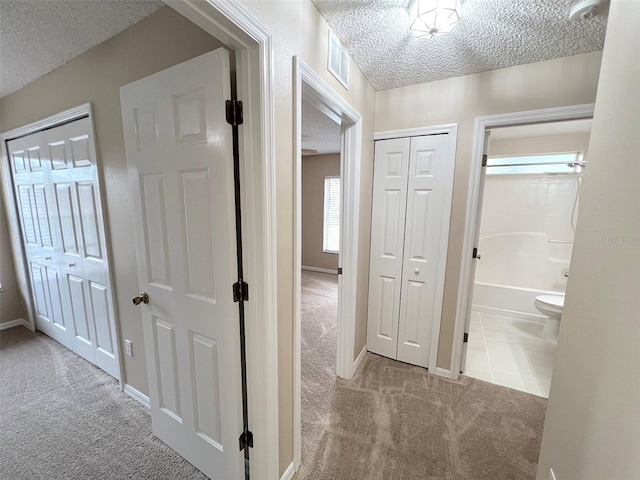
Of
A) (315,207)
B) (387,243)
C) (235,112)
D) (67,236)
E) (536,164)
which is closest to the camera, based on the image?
(235,112)

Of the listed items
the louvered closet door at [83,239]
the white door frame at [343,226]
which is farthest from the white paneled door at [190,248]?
the louvered closet door at [83,239]

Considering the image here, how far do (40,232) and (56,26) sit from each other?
6.18 feet

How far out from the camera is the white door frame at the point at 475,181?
1.70 meters

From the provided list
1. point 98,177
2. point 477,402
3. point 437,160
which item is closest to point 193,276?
point 98,177

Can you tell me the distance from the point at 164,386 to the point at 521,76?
3.00 m

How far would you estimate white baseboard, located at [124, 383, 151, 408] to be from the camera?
183 centimetres

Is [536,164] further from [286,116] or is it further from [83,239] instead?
[83,239]

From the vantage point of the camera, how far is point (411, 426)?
5.55 ft

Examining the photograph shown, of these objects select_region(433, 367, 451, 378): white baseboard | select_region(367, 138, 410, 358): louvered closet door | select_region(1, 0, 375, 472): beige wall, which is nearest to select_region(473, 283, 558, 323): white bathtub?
select_region(433, 367, 451, 378): white baseboard

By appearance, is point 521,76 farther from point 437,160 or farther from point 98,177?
point 98,177

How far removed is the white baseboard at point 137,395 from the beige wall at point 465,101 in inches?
89.8

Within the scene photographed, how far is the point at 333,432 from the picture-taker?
5.41 ft

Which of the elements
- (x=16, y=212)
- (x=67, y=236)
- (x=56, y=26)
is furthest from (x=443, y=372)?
(x=16, y=212)

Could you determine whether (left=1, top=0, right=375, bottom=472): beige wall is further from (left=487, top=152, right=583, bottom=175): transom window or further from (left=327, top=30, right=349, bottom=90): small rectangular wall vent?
(left=487, top=152, right=583, bottom=175): transom window
